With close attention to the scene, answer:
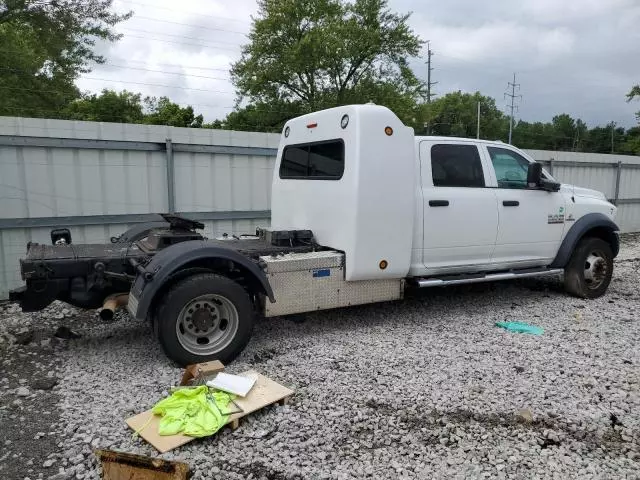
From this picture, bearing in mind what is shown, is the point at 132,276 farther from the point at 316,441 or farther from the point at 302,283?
the point at 316,441

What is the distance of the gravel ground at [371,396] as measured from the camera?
10.1 ft

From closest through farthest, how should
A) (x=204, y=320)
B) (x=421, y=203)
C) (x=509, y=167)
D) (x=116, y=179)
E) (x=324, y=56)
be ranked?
(x=204, y=320), (x=421, y=203), (x=509, y=167), (x=116, y=179), (x=324, y=56)

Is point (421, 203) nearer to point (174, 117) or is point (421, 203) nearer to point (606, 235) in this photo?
point (606, 235)

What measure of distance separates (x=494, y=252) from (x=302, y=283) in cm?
260

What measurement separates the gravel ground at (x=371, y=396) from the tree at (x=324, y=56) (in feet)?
105

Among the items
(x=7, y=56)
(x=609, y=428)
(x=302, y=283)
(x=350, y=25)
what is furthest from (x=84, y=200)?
(x=350, y=25)

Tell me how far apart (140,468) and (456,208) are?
427 centimetres

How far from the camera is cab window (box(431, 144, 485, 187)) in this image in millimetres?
5715

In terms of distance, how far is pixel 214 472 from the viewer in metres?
2.94

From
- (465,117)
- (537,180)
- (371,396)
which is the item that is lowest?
(371,396)

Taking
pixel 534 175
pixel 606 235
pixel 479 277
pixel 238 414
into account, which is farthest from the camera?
pixel 606 235

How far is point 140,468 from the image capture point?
266 centimetres

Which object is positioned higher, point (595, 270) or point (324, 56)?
point (324, 56)

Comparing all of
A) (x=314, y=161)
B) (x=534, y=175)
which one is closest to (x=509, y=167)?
(x=534, y=175)
